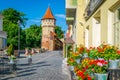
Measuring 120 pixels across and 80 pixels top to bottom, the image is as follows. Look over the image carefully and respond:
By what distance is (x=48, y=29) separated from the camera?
124750 millimetres

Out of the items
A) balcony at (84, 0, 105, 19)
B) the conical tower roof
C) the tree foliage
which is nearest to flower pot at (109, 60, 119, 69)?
balcony at (84, 0, 105, 19)

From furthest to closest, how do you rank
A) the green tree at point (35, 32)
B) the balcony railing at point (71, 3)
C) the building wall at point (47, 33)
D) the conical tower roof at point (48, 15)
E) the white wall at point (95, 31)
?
the conical tower roof at point (48, 15), the building wall at point (47, 33), the green tree at point (35, 32), the balcony railing at point (71, 3), the white wall at point (95, 31)

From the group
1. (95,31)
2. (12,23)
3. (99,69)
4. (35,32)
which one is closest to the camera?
(99,69)

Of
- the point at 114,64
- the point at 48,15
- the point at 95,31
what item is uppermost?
the point at 48,15

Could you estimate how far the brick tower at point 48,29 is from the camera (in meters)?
117

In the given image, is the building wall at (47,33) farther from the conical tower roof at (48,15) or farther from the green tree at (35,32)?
the green tree at (35,32)

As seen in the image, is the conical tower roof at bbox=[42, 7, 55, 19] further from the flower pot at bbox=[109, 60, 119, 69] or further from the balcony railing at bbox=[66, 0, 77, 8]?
the flower pot at bbox=[109, 60, 119, 69]

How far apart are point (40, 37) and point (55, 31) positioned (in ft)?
46.4

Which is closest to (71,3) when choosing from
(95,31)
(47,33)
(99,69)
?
(95,31)

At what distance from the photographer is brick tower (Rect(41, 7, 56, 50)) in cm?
11746

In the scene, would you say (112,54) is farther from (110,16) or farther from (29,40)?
(29,40)

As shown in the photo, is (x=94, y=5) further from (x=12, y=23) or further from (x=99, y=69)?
(x=12, y=23)

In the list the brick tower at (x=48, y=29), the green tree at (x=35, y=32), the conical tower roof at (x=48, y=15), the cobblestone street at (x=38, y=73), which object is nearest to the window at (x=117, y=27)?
the cobblestone street at (x=38, y=73)

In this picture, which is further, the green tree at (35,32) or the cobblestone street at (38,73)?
the green tree at (35,32)
